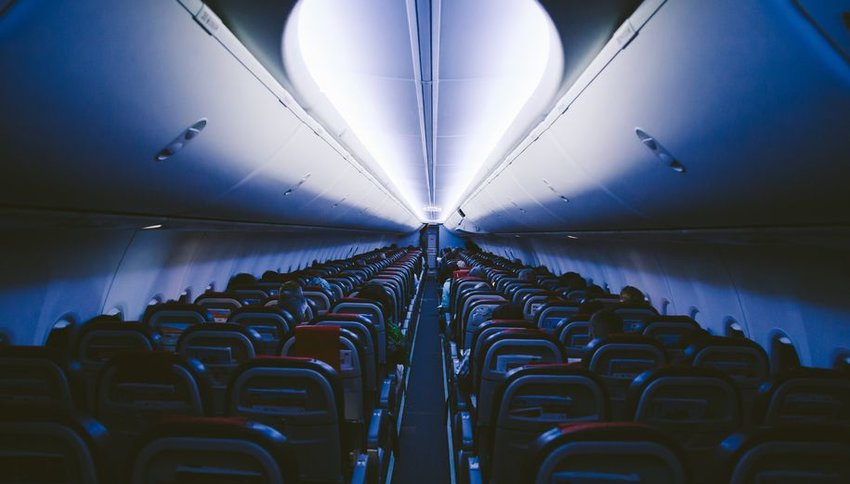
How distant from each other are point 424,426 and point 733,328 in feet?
13.6

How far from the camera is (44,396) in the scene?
3049mm

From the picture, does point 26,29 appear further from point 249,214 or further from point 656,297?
point 656,297

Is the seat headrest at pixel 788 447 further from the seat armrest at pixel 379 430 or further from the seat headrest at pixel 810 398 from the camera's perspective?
the seat armrest at pixel 379 430

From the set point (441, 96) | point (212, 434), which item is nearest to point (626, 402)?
point (212, 434)

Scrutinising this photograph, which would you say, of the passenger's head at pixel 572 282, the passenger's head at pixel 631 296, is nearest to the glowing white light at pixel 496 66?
the passenger's head at pixel 631 296

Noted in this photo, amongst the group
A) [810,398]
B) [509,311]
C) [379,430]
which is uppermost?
[509,311]

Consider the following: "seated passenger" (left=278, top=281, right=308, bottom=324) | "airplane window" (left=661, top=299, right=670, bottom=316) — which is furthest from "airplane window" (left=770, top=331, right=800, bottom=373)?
"seated passenger" (left=278, top=281, right=308, bottom=324)

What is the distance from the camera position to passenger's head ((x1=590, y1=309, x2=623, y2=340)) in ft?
15.2

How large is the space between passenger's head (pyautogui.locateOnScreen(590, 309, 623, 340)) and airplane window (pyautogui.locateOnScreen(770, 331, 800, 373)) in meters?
2.43

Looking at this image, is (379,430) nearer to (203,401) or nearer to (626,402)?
(203,401)

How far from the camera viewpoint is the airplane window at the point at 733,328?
678 centimetres

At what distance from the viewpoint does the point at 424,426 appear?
6.66 meters

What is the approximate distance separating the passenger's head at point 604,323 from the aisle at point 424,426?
2.08m

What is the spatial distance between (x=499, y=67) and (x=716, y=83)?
8.65 feet
